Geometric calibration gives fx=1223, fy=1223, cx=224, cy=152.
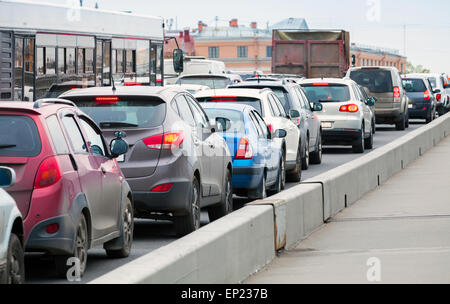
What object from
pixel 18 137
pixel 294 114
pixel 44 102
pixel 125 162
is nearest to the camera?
pixel 18 137

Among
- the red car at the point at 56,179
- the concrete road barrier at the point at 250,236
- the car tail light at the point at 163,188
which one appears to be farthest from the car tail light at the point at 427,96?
the red car at the point at 56,179

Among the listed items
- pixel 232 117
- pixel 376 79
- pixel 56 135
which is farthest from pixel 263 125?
pixel 376 79

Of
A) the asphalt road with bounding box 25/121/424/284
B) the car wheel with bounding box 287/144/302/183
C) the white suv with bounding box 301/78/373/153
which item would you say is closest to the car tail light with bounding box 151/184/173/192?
the asphalt road with bounding box 25/121/424/284

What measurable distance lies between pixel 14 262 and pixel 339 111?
66.2 feet

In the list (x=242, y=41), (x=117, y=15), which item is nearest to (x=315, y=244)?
(x=117, y=15)

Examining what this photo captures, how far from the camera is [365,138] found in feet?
98.7

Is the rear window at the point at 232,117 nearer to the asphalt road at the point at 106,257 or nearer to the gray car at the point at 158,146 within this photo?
the asphalt road at the point at 106,257

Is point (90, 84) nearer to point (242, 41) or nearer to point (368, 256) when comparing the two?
point (368, 256)

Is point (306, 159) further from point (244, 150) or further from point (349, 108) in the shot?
point (244, 150)

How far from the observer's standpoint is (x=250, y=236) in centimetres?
987

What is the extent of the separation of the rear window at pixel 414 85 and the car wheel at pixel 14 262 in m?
37.8

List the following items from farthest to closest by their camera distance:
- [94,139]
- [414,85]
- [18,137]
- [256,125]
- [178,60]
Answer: [414,85] < [178,60] < [256,125] < [94,139] < [18,137]

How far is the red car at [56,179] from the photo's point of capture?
9.33m

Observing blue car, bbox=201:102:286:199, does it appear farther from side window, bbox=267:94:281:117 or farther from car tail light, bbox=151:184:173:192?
car tail light, bbox=151:184:173:192
